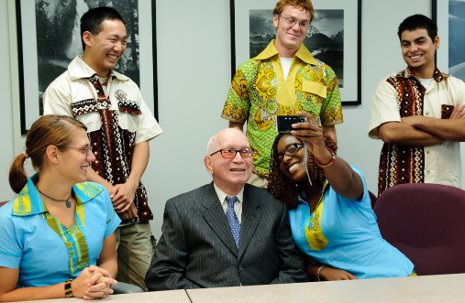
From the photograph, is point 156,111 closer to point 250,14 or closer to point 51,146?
point 250,14

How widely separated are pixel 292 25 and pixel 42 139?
1556 mm

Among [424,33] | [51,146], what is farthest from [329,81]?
[51,146]

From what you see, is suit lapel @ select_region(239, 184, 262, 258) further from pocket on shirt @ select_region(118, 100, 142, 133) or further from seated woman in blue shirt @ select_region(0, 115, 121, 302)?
pocket on shirt @ select_region(118, 100, 142, 133)

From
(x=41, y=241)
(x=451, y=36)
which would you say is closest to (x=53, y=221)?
(x=41, y=241)

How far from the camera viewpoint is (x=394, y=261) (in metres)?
2.63

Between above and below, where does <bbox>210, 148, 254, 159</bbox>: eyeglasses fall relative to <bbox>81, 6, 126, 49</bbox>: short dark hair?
below

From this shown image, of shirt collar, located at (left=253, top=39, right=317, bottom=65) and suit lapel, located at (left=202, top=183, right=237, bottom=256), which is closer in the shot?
suit lapel, located at (left=202, top=183, right=237, bottom=256)

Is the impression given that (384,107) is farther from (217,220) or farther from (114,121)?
(114,121)

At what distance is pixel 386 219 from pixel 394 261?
0.29 m

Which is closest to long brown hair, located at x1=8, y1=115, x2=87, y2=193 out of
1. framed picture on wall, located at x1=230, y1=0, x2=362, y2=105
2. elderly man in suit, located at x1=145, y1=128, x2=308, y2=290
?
elderly man in suit, located at x1=145, y1=128, x2=308, y2=290

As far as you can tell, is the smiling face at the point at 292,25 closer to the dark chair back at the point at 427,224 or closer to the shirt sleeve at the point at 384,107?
the shirt sleeve at the point at 384,107

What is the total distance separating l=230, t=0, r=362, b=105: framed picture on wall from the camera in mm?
4168

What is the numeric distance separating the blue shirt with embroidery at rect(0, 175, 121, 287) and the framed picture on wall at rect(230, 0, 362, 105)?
2.00 metres

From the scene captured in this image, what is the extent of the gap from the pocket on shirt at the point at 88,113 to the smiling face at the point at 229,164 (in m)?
0.65
